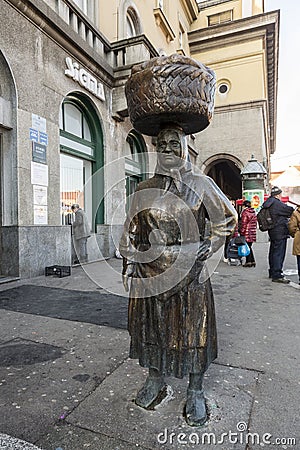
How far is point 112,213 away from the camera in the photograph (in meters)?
10.3

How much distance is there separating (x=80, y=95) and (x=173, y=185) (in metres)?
8.08

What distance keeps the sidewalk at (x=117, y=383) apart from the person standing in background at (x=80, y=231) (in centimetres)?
396

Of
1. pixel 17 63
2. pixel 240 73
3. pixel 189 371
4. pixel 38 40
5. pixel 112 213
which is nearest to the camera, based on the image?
pixel 189 371

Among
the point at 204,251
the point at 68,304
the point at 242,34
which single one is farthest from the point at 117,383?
the point at 242,34

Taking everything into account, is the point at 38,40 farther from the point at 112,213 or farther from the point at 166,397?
the point at 166,397

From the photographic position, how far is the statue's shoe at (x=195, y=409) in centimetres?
208

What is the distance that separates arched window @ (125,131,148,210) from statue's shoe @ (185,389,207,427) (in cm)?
959

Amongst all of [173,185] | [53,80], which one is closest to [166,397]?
[173,185]

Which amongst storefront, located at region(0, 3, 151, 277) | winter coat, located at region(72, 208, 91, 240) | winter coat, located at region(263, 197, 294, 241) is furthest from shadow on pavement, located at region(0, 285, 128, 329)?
winter coat, located at region(263, 197, 294, 241)

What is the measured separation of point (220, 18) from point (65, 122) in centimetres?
2016

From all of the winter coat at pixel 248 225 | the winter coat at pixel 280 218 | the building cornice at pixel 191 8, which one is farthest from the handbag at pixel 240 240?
the building cornice at pixel 191 8

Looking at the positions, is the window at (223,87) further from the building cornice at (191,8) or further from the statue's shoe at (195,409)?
the statue's shoe at (195,409)

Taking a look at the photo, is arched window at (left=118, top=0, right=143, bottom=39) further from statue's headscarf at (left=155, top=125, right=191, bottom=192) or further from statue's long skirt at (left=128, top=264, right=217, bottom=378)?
statue's long skirt at (left=128, top=264, right=217, bottom=378)

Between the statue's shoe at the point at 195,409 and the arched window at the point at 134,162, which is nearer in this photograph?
the statue's shoe at the point at 195,409
